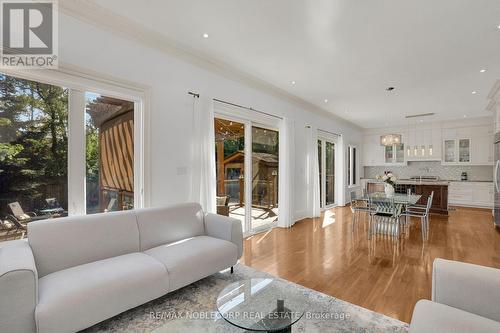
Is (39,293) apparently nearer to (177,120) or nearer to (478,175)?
(177,120)

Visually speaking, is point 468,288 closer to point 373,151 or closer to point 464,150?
point 464,150

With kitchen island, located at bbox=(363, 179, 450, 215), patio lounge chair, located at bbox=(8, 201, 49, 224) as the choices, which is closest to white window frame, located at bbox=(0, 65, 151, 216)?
patio lounge chair, located at bbox=(8, 201, 49, 224)

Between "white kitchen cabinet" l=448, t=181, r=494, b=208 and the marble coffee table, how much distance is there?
853 centimetres

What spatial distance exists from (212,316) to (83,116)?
2.49 m

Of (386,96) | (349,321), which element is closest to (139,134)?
(349,321)

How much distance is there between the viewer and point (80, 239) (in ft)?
7.41

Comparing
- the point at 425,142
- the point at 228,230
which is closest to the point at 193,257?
the point at 228,230

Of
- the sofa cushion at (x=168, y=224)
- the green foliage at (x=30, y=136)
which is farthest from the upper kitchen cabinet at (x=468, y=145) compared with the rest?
the green foliage at (x=30, y=136)

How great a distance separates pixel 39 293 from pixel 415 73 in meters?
5.60

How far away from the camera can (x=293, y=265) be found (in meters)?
3.29

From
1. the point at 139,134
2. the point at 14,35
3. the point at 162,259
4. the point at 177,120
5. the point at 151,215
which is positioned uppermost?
the point at 14,35

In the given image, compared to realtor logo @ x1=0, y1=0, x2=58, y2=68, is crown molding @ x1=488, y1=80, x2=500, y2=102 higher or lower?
higher

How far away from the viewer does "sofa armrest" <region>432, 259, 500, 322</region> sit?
143 cm

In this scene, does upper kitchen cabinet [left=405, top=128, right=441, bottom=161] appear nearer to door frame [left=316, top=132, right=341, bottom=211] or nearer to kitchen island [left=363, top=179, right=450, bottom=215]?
kitchen island [left=363, top=179, right=450, bottom=215]
